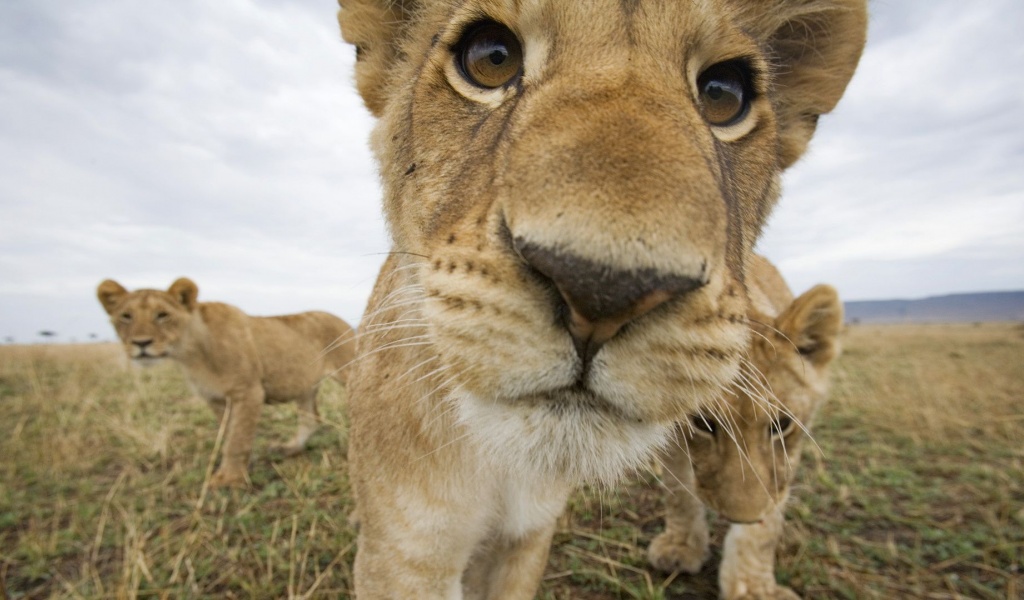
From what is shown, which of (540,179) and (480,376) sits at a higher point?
(540,179)

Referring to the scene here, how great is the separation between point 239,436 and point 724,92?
5.29 meters

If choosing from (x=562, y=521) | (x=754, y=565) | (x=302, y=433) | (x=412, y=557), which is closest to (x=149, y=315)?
(x=302, y=433)

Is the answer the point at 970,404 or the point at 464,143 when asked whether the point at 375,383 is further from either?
the point at 970,404

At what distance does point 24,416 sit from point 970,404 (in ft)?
38.3

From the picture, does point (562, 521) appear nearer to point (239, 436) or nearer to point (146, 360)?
point (239, 436)

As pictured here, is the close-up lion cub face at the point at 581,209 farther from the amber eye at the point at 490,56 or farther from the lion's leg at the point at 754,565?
the lion's leg at the point at 754,565

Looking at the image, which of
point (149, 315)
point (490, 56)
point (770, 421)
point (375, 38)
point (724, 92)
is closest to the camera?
point (490, 56)

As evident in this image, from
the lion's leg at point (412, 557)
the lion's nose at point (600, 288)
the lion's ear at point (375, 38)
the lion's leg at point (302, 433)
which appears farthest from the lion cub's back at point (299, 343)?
the lion's nose at point (600, 288)

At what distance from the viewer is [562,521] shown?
3.71 meters

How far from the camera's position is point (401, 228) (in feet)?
6.27

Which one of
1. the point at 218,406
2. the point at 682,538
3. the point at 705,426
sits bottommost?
the point at 682,538

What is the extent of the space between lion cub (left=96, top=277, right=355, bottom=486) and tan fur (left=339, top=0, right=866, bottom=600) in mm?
4142

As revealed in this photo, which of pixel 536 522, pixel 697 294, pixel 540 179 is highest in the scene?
pixel 540 179

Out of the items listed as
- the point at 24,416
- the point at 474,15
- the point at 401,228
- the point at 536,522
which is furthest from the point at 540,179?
the point at 24,416
